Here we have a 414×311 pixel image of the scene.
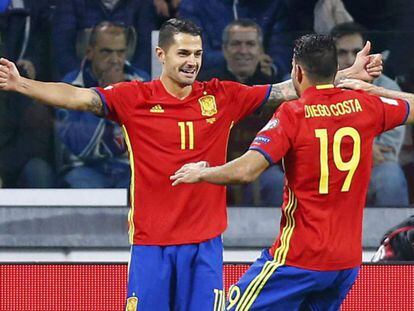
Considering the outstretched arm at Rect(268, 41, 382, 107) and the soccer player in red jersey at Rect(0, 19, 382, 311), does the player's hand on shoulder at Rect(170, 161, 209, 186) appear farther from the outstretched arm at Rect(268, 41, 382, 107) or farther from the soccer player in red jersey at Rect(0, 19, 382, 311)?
the outstretched arm at Rect(268, 41, 382, 107)

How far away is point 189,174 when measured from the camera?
6484 mm

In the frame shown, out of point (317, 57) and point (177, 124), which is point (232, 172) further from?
point (177, 124)

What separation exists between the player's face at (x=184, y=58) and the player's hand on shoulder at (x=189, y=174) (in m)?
0.81

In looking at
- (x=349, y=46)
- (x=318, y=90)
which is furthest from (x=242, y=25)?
(x=318, y=90)

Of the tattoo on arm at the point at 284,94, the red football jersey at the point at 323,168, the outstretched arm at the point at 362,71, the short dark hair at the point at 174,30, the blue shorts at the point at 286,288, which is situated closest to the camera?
the red football jersey at the point at 323,168

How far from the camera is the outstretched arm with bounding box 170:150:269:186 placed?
21.2 ft

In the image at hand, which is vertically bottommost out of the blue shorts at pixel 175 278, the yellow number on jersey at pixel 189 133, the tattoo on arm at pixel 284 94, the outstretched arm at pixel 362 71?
the blue shorts at pixel 175 278

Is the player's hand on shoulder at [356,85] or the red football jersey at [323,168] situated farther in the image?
the player's hand on shoulder at [356,85]

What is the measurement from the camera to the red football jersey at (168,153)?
23.6 feet

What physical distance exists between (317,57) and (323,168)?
0.52m

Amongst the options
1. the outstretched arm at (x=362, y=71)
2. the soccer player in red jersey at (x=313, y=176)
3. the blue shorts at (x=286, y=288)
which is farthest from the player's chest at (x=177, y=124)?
the blue shorts at (x=286, y=288)

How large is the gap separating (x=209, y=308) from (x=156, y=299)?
281 mm

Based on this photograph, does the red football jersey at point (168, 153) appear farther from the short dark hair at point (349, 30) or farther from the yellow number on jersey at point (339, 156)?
the short dark hair at point (349, 30)

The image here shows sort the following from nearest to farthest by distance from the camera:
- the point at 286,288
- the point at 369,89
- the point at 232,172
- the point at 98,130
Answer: the point at 232,172 < the point at 286,288 < the point at 369,89 < the point at 98,130
